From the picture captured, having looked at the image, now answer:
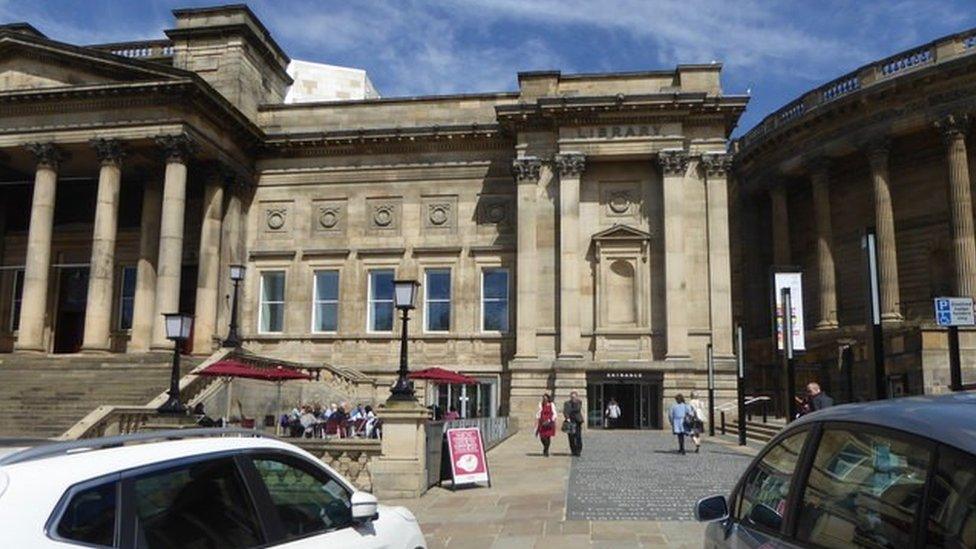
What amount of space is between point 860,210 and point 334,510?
38.2m

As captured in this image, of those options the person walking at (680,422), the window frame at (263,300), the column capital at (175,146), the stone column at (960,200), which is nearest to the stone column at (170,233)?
the column capital at (175,146)

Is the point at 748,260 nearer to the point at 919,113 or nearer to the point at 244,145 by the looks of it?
the point at 919,113

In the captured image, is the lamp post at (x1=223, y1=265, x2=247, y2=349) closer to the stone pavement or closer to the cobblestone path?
the stone pavement

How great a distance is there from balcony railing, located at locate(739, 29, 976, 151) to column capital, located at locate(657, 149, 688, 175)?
8.46m

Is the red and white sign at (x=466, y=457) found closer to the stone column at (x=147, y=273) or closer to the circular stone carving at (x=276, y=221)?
the stone column at (x=147, y=273)

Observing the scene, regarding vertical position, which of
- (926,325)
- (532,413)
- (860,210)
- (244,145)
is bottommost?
(532,413)

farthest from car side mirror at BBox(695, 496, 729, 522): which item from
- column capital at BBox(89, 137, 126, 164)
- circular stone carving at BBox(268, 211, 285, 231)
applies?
circular stone carving at BBox(268, 211, 285, 231)

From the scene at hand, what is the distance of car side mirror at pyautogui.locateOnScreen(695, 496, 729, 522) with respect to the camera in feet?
15.9

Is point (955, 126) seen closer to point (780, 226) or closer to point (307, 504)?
point (780, 226)

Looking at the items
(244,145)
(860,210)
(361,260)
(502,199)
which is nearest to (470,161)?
(502,199)

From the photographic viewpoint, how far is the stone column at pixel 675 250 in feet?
106

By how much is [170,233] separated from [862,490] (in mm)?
31801

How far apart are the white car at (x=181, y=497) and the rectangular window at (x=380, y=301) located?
104 feet

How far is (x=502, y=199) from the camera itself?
3647cm
